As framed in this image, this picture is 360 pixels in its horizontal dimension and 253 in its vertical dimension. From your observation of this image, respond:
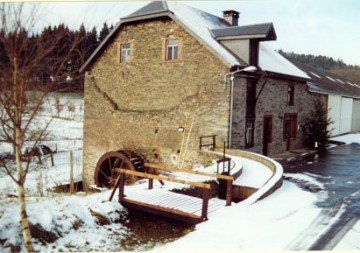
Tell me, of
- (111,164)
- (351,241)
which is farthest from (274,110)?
(351,241)

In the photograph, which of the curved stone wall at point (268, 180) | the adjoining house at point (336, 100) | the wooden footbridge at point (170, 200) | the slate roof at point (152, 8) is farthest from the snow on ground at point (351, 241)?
the adjoining house at point (336, 100)

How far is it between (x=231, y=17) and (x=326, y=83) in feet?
31.3

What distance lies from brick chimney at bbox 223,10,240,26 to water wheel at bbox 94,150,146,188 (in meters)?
8.24

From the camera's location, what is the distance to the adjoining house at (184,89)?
1473cm

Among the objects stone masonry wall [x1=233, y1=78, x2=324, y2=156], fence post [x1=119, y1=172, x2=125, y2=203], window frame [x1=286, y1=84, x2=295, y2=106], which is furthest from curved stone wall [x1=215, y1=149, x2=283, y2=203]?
window frame [x1=286, y1=84, x2=295, y2=106]

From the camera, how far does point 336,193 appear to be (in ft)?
32.7

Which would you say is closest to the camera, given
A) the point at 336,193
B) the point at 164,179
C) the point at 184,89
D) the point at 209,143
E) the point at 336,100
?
the point at 164,179

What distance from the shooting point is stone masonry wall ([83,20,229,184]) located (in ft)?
48.8

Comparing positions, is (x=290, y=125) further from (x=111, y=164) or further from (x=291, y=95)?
(x=111, y=164)

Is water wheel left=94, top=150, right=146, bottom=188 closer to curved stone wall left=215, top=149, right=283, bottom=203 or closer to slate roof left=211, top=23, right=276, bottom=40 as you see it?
curved stone wall left=215, top=149, right=283, bottom=203

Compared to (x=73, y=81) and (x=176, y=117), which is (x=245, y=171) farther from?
(x=73, y=81)

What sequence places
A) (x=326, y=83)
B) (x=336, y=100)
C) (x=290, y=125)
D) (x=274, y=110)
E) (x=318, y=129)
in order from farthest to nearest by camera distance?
(x=326, y=83) < (x=336, y=100) < (x=318, y=129) < (x=290, y=125) < (x=274, y=110)

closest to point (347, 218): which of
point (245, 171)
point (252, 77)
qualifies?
point (245, 171)

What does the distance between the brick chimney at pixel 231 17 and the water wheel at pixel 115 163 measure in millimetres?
8236
